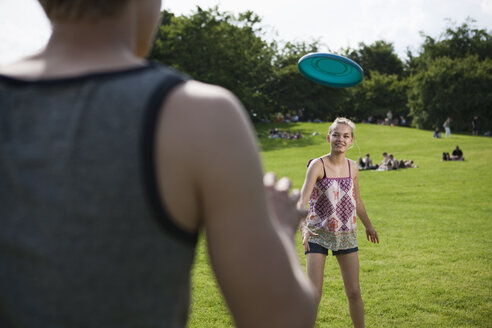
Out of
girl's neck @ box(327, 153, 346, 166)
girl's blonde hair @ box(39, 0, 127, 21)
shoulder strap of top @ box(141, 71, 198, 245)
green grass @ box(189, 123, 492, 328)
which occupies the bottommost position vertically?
green grass @ box(189, 123, 492, 328)

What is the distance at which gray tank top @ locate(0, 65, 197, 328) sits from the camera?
0.77 meters

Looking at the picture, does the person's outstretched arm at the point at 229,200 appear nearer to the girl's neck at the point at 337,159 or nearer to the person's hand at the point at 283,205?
the person's hand at the point at 283,205

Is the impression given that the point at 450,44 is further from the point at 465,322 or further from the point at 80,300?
the point at 80,300

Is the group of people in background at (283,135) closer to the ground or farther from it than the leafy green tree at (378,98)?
closer to the ground

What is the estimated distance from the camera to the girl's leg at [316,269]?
5.34 metres

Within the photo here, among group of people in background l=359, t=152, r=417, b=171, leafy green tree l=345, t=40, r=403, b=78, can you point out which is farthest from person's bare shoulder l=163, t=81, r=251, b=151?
leafy green tree l=345, t=40, r=403, b=78

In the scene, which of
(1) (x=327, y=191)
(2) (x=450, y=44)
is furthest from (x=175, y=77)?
(2) (x=450, y=44)

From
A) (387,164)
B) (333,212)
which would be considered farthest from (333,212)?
(387,164)

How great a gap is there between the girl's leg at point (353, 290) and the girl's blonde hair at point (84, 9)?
4840 millimetres

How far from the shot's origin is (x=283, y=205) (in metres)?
1.05

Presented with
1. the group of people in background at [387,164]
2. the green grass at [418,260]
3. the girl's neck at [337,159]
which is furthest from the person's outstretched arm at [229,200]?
the group of people in background at [387,164]

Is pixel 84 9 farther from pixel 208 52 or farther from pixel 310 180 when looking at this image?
pixel 208 52

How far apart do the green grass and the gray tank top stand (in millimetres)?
3534

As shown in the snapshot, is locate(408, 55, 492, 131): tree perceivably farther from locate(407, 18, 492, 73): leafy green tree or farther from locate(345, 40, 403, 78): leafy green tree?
locate(345, 40, 403, 78): leafy green tree
